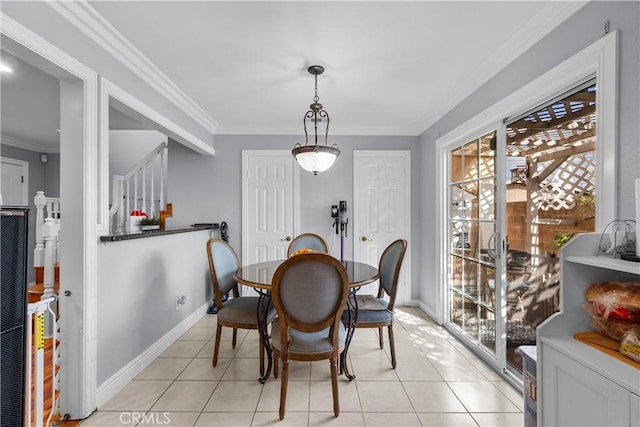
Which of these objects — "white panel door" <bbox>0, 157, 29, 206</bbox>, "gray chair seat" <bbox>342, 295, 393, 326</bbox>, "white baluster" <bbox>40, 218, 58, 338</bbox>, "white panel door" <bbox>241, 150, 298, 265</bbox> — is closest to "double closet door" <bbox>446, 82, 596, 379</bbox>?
"gray chair seat" <bbox>342, 295, 393, 326</bbox>

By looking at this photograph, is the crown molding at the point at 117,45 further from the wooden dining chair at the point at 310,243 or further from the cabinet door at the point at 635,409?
the cabinet door at the point at 635,409

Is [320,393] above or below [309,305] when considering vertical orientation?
below

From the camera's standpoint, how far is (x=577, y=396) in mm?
1139

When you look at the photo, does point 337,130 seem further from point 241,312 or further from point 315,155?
point 241,312

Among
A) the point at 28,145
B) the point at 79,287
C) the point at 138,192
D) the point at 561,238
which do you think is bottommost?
the point at 79,287

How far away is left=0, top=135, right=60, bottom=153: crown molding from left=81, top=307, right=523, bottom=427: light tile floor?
4.45 m

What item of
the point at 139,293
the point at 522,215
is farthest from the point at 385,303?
the point at 139,293

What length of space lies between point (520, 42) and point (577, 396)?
6.68ft

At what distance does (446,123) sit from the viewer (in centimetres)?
322

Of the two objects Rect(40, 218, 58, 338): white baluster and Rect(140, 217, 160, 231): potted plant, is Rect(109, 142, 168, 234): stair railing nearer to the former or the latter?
Rect(140, 217, 160, 231): potted plant

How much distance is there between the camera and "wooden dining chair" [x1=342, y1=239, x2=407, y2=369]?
2342mm

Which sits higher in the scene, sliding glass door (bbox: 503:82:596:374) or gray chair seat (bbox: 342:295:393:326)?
sliding glass door (bbox: 503:82:596:374)

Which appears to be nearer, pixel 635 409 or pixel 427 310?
pixel 635 409

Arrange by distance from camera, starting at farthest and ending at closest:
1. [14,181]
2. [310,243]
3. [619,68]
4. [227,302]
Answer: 1. [14,181]
2. [310,243]
3. [227,302]
4. [619,68]
